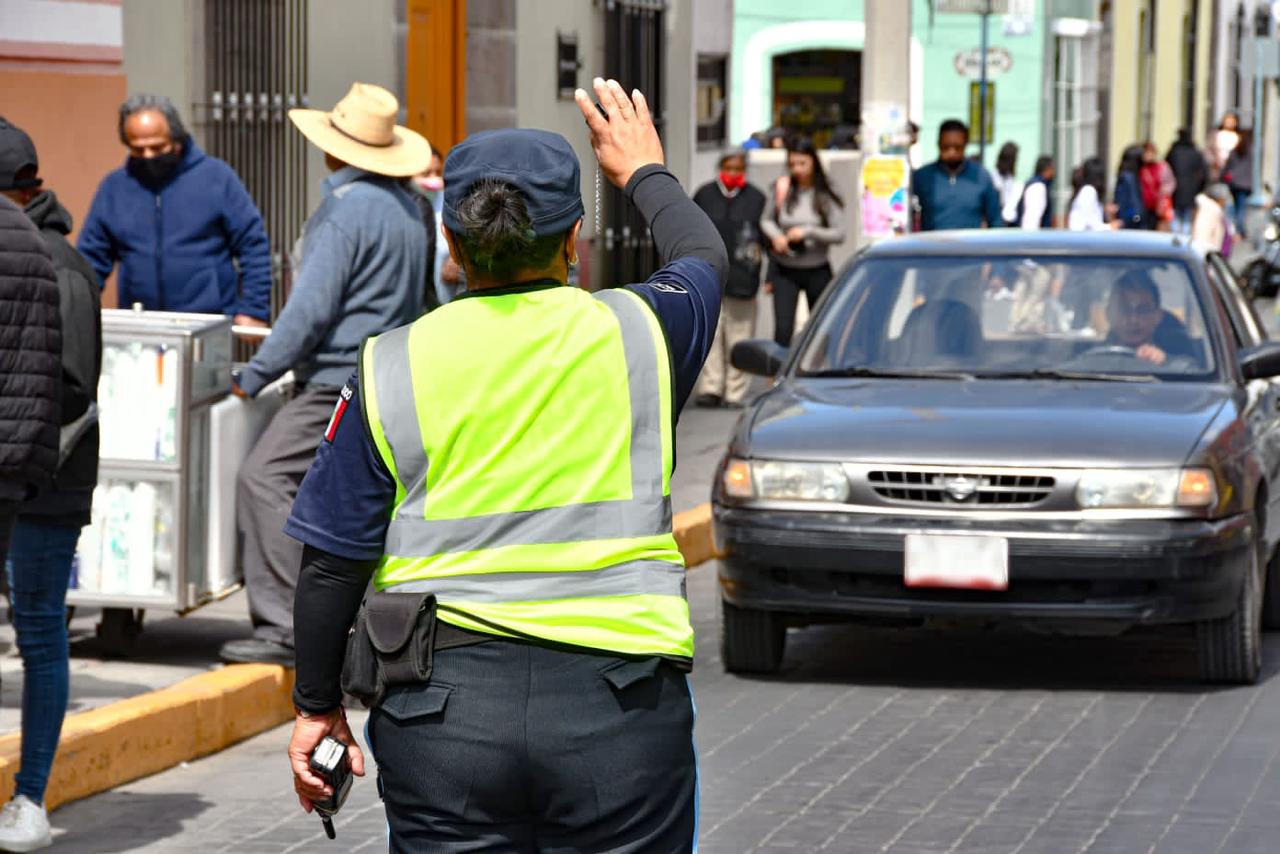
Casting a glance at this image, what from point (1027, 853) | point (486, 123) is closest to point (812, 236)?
point (486, 123)

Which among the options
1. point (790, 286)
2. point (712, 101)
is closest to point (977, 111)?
point (712, 101)

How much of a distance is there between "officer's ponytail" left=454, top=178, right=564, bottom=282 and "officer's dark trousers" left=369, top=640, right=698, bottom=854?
54 cm

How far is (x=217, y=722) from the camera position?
756 centimetres

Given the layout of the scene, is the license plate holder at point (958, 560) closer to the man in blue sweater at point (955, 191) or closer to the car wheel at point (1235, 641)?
the car wheel at point (1235, 641)

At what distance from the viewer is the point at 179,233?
941 centimetres

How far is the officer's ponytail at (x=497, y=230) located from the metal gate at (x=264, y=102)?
9.70m

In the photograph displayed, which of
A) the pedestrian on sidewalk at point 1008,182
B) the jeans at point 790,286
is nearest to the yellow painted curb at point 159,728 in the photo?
the jeans at point 790,286

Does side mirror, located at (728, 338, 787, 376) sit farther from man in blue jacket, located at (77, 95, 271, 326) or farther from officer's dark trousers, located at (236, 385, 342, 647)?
officer's dark trousers, located at (236, 385, 342, 647)

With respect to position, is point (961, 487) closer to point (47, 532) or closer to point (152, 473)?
point (152, 473)

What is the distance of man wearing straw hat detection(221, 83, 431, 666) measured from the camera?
7805 mm

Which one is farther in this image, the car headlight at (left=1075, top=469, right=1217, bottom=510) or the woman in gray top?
the woman in gray top

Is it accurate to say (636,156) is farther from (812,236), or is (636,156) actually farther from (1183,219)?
(1183,219)

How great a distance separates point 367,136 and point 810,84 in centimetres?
3329

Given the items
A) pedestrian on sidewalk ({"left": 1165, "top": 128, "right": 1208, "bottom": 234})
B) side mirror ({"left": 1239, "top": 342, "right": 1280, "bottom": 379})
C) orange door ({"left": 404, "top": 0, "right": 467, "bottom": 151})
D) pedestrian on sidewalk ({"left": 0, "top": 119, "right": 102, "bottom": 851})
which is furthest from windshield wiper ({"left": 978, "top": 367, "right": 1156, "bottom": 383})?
pedestrian on sidewalk ({"left": 1165, "top": 128, "right": 1208, "bottom": 234})
